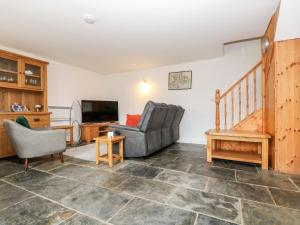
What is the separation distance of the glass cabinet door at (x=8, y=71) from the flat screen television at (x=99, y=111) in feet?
5.70

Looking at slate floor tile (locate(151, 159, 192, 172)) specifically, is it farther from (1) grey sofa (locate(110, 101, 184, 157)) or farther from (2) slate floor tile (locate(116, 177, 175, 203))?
(2) slate floor tile (locate(116, 177, 175, 203))

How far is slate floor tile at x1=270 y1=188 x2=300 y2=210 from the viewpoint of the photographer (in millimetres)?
1507

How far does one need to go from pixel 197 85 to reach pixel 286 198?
11.0 feet

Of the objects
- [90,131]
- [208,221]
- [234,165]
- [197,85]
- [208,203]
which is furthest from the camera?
[90,131]

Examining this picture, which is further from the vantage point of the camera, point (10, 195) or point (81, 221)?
point (10, 195)

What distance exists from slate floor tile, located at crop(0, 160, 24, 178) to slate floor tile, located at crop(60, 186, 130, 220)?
1389mm

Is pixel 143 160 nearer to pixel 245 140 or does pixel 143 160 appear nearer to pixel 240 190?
pixel 240 190

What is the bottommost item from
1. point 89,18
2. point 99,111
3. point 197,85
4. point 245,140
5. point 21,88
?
point 245,140

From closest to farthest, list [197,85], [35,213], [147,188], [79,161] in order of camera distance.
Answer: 1. [35,213]
2. [147,188]
3. [79,161]
4. [197,85]

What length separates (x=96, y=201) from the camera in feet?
5.21

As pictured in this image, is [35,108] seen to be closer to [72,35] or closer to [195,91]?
[72,35]

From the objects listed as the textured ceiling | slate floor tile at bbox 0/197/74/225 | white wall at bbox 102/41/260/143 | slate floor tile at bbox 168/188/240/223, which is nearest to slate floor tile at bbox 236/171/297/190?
slate floor tile at bbox 168/188/240/223

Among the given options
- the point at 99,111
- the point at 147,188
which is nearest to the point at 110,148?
the point at 147,188

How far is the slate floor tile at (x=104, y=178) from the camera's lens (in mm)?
1979
